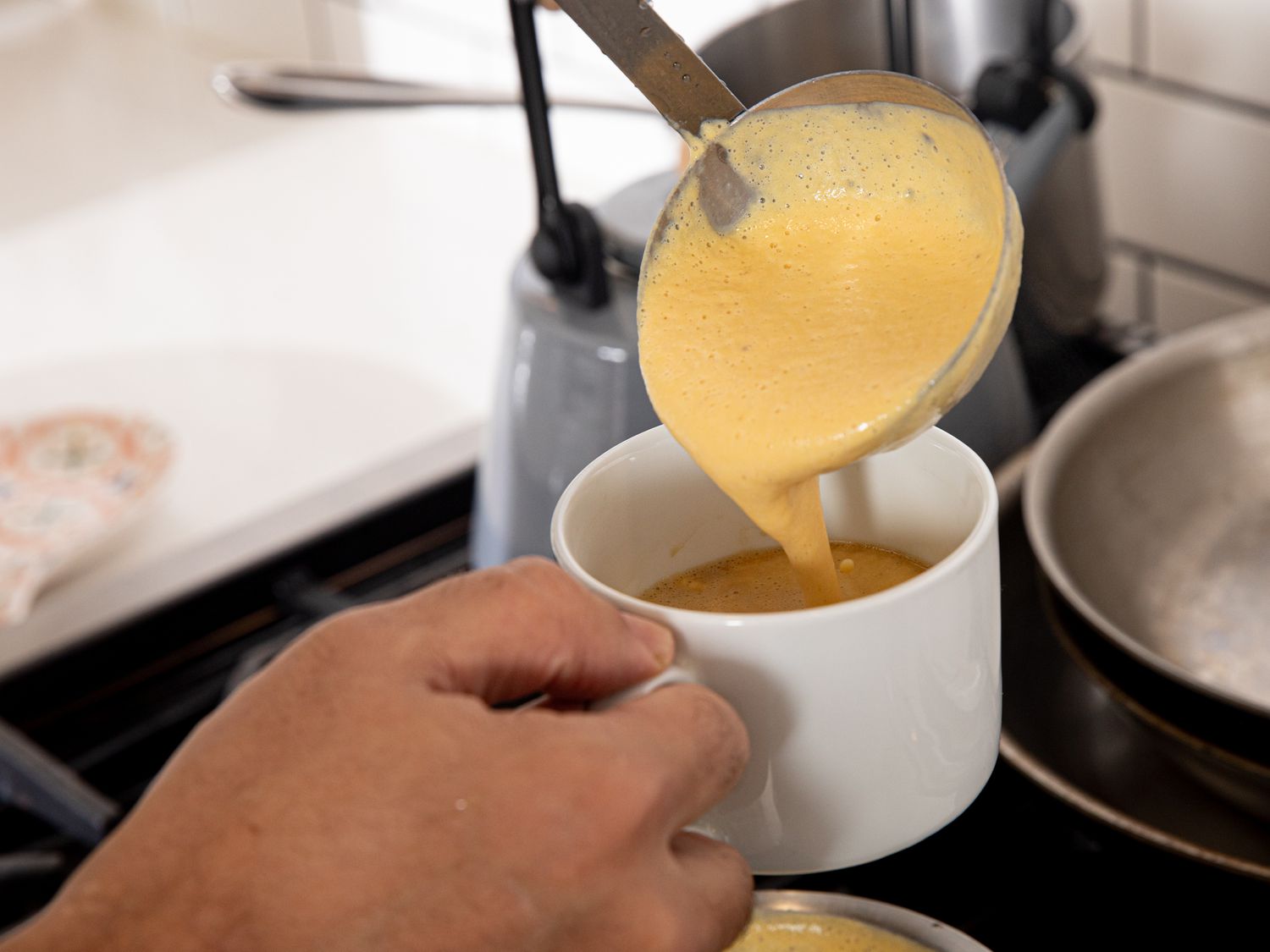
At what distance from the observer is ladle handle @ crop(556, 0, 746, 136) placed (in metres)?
0.30

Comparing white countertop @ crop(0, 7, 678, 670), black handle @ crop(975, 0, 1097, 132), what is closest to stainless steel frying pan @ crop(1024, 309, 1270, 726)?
black handle @ crop(975, 0, 1097, 132)

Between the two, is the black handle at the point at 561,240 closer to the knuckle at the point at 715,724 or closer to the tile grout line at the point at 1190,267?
the knuckle at the point at 715,724

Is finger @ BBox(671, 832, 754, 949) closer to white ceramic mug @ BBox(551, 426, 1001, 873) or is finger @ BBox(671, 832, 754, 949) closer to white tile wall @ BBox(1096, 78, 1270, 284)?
white ceramic mug @ BBox(551, 426, 1001, 873)

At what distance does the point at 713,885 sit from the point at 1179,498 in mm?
410

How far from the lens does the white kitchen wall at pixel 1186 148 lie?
0.81 m

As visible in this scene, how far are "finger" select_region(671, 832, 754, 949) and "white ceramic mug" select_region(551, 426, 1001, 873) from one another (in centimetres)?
2

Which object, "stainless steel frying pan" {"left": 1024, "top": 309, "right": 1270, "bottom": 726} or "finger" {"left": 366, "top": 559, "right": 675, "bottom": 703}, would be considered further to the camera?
"stainless steel frying pan" {"left": 1024, "top": 309, "right": 1270, "bottom": 726}

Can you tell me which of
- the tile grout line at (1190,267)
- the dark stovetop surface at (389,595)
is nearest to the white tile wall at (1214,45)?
the tile grout line at (1190,267)

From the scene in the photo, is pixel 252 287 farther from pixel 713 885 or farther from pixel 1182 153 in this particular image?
pixel 713 885

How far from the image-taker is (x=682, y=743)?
272mm

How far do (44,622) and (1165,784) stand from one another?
1.91ft

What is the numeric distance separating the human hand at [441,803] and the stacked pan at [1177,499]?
260 mm

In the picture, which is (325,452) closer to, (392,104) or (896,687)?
(392,104)

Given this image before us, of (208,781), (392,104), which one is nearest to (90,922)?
(208,781)
